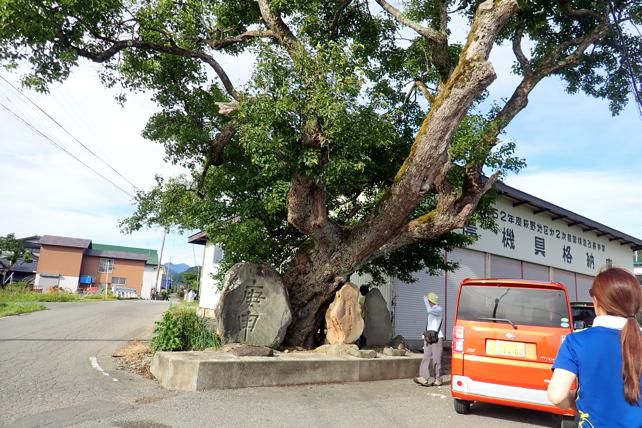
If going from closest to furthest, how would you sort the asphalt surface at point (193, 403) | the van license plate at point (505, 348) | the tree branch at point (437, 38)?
the asphalt surface at point (193, 403)
the van license plate at point (505, 348)
the tree branch at point (437, 38)

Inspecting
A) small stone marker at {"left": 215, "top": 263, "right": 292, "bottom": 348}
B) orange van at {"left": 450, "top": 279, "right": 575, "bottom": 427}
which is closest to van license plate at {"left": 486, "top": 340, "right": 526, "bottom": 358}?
orange van at {"left": 450, "top": 279, "right": 575, "bottom": 427}

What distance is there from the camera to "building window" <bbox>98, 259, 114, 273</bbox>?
2018 inches

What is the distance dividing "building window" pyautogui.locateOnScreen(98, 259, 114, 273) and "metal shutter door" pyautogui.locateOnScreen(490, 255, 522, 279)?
45.1m

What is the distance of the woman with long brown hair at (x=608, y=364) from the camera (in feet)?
7.01

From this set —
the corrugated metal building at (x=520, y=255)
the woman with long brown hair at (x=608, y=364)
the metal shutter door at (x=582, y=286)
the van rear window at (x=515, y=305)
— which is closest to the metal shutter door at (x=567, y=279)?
the corrugated metal building at (x=520, y=255)

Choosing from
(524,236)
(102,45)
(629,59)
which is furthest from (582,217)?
(102,45)

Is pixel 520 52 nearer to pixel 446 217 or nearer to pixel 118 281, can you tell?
pixel 446 217

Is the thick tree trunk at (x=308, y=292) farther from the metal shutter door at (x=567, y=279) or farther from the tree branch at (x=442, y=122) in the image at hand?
the metal shutter door at (x=567, y=279)

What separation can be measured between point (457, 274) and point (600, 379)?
1548cm

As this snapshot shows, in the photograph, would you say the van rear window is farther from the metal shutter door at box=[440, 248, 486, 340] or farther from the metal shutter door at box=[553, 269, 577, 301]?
the metal shutter door at box=[553, 269, 577, 301]

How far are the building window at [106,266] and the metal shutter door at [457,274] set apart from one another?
4475 cm

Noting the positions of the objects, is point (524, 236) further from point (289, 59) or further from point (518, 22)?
point (289, 59)

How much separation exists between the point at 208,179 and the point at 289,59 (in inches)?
142

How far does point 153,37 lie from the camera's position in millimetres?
9195
